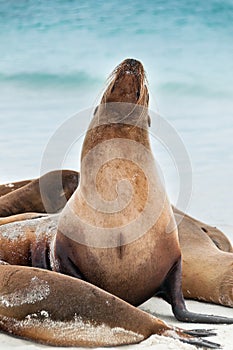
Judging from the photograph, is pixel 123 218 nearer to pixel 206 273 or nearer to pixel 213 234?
pixel 206 273

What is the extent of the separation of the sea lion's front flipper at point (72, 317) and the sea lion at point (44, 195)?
9.93 feet

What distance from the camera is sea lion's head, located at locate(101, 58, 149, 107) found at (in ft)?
16.1

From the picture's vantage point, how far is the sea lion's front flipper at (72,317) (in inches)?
158

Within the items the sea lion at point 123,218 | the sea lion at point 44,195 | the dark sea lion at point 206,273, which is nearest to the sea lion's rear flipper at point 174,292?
the sea lion at point 123,218

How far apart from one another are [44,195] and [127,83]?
8.75 feet

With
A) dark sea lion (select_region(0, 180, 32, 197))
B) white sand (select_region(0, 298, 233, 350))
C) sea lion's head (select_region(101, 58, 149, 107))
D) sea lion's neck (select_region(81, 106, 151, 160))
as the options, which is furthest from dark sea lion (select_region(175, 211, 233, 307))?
dark sea lion (select_region(0, 180, 32, 197))

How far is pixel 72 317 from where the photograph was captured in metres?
4.05

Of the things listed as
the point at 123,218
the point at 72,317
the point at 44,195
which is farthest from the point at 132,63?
the point at 44,195

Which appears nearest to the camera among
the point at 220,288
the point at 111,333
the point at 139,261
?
the point at 111,333

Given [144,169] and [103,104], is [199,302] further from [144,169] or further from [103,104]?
[103,104]

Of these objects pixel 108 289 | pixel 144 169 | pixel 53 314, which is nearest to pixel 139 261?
pixel 108 289

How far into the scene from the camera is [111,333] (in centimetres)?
401

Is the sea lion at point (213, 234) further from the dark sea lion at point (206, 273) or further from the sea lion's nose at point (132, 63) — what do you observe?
the sea lion's nose at point (132, 63)

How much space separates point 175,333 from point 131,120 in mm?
1508
